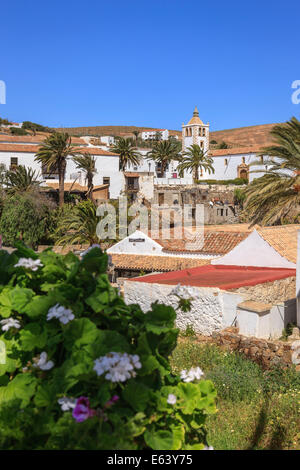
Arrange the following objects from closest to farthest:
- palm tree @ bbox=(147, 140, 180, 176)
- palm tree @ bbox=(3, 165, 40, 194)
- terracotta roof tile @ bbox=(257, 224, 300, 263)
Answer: terracotta roof tile @ bbox=(257, 224, 300, 263) < palm tree @ bbox=(3, 165, 40, 194) < palm tree @ bbox=(147, 140, 180, 176)

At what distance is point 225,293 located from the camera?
11.8 meters

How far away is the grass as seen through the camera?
219 inches

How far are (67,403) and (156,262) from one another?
19.8 metres

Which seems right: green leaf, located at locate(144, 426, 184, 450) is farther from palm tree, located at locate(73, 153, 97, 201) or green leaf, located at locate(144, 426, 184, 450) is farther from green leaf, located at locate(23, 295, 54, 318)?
palm tree, located at locate(73, 153, 97, 201)

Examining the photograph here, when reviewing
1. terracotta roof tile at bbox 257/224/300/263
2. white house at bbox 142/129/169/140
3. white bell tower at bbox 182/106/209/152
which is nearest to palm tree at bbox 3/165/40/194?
terracotta roof tile at bbox 257/224/300/263

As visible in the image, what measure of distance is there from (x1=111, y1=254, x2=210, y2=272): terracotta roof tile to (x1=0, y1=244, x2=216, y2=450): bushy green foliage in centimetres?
1784

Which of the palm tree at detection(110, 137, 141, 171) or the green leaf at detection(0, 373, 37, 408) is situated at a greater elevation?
the palm tree at detection(110, 137, 141, 171)

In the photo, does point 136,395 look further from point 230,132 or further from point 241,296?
point 230,132

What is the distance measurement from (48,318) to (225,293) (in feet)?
30.4

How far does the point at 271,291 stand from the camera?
13.9m

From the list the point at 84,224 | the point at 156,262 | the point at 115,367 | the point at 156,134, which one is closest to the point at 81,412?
the point at 115,367

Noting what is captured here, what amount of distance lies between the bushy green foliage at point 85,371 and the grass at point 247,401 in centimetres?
219

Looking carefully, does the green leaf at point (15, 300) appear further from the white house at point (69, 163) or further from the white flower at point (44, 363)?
the white house at point (69, 163)
